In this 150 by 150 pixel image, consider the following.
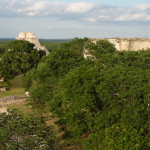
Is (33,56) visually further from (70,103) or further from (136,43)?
(70,103)

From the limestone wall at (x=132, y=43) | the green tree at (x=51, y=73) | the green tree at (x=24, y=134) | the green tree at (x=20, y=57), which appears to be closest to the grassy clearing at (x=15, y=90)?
the green tree at (x=20, y=57)

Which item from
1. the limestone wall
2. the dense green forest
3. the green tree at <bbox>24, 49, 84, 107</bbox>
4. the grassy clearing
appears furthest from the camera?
the grassy clearing

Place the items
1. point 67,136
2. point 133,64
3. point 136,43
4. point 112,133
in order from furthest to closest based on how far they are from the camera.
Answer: point 136,43 < point 133,64 < point 67,136 < point 112,133

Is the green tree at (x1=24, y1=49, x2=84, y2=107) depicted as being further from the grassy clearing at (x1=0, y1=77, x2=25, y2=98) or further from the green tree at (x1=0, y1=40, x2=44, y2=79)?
the green tree at (x1=0, y1=40, x2=44, y2=79)

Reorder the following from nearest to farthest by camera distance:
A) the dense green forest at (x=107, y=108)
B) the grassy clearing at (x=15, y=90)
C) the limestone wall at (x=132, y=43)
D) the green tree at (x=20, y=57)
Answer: the dense green forest at (x=107, y=108) < the limestone wall at (x=132, y=43) < the grassy clearing at (x=15, y=90) < the green tree at (x=20, y=57)

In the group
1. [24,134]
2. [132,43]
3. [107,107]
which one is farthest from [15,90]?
[24,134]

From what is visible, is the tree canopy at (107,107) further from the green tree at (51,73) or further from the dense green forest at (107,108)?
the green tree at (51,73)

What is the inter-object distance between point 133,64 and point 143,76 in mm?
3557

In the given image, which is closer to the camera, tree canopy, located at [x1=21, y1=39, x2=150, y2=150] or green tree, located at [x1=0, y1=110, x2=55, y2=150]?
green tree, located at [x1=0, y1=110, x2=55, y2=150]

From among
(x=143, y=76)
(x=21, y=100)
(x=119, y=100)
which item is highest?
(x=143, y=76)

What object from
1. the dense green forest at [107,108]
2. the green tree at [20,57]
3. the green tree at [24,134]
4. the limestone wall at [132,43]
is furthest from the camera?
the green tree at [20,57]

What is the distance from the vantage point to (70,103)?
15.0 meters

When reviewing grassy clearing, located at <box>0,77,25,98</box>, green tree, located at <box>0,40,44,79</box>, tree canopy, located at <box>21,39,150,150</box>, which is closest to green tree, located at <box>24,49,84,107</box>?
tree canopy, located at <box>21,39,150,150</box>

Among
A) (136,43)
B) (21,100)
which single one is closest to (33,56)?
(21,100)
